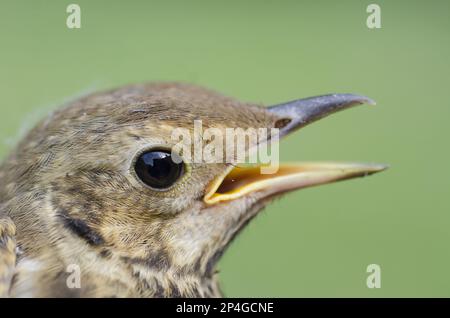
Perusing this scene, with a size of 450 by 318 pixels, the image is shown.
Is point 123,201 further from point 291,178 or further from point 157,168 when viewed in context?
point 291,178

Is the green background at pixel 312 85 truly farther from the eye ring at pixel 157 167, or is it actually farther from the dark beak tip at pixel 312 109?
the eye ring at pixel 157 167

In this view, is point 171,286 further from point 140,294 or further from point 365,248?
point 365,248

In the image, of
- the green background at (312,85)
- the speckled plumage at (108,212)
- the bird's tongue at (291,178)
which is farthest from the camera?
the green background at (312,85)

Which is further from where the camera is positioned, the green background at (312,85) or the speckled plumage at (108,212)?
the green background at (312,85)

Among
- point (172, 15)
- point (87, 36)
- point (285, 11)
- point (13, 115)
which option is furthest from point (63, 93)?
point (285, 11)

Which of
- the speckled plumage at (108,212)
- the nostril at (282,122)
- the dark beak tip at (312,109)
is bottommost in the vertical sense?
the speckled plumage at (108,212)

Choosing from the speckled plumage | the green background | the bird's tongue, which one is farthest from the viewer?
the green background

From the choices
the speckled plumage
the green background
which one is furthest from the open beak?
the green background

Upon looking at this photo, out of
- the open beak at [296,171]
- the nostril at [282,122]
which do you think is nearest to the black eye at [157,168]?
the open beak at [296,171]

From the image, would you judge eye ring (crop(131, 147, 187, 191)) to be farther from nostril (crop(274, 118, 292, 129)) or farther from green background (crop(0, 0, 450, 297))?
green background (crop(0, 0, 450, 297))
